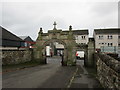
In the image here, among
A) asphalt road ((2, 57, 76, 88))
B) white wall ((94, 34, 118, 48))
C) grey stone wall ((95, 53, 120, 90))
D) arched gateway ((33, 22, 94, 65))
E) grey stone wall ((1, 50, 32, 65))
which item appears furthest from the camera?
white wall ((94, 34, 118, 48))

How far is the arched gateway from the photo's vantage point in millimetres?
20891

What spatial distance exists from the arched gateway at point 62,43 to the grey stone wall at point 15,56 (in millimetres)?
1858

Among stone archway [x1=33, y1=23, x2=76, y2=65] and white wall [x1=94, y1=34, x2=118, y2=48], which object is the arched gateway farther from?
white wall [x1=94, y1=34, x2=118, y2=48]

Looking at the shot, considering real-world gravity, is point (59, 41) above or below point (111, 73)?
above

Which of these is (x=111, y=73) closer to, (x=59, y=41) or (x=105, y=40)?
(x=59, y=41)

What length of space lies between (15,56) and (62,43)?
9424 mm

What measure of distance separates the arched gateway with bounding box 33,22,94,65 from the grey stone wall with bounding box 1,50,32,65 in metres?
1.86

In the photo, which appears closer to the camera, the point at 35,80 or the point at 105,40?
the point at 35,80

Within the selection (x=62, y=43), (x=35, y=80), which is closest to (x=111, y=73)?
(x=35, y=80)

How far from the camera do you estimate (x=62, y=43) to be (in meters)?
21.5

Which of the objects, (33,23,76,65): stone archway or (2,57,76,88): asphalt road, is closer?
(2,57,76,88): asphalt road

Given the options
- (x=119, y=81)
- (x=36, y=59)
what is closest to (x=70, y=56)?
(x=36, y=59)

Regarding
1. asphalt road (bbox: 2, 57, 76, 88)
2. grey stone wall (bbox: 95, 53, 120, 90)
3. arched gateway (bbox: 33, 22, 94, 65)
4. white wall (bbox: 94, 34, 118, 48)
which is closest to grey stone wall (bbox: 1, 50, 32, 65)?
arched gateway (bbox: 33, 22, 94, 65)

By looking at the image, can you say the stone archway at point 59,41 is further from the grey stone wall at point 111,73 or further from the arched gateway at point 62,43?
the grey stone wall at point 111,73
